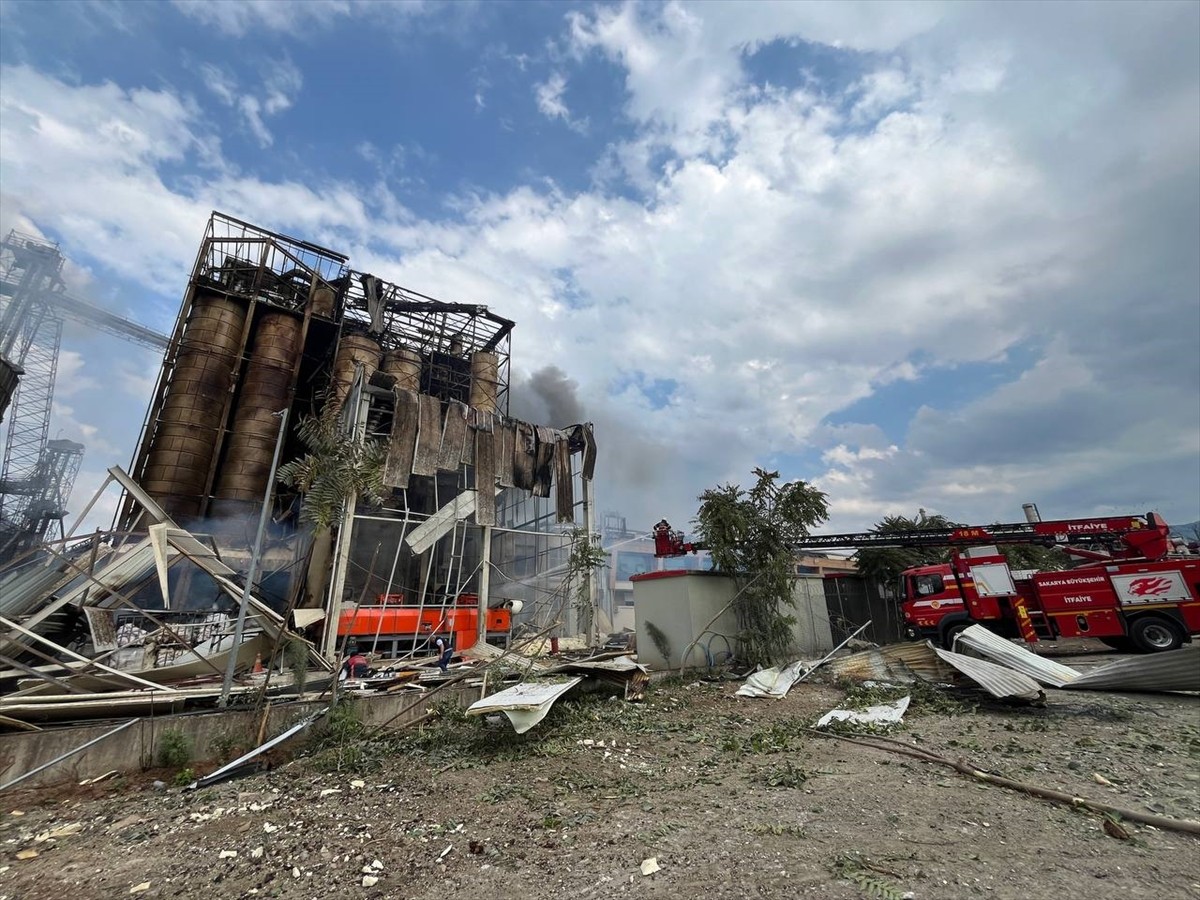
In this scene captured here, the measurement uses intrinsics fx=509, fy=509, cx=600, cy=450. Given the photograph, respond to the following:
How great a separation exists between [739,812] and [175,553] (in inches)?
420

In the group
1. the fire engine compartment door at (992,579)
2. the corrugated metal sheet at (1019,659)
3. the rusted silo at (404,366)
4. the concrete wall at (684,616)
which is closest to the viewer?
the corrugated metal sheet at (1019,659)

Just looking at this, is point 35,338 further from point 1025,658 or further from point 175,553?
point 1025,658

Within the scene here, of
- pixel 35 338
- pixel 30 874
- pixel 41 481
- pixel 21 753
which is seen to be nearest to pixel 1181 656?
pixel 30 874

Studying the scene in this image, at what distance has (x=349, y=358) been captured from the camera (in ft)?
76.6

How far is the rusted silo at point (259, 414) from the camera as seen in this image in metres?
20.7

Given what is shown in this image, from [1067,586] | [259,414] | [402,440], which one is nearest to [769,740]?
[1067,586]

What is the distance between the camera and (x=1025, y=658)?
28.5 ft

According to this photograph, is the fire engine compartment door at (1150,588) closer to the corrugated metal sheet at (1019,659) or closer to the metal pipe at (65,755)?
the corrugated metal sheet at (1019,659)

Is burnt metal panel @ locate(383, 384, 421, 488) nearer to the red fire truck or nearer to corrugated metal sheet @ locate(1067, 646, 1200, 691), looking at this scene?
the red fire truck

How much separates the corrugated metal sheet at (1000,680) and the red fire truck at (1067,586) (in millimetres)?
5152

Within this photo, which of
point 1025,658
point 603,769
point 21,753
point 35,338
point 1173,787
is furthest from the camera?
point 35,338

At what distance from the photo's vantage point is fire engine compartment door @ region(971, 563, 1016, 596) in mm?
14281

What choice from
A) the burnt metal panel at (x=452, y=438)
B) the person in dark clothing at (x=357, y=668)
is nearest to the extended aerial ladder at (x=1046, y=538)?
the burnt metal panel at (x=452, y=438)

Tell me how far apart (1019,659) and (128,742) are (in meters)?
13.4
